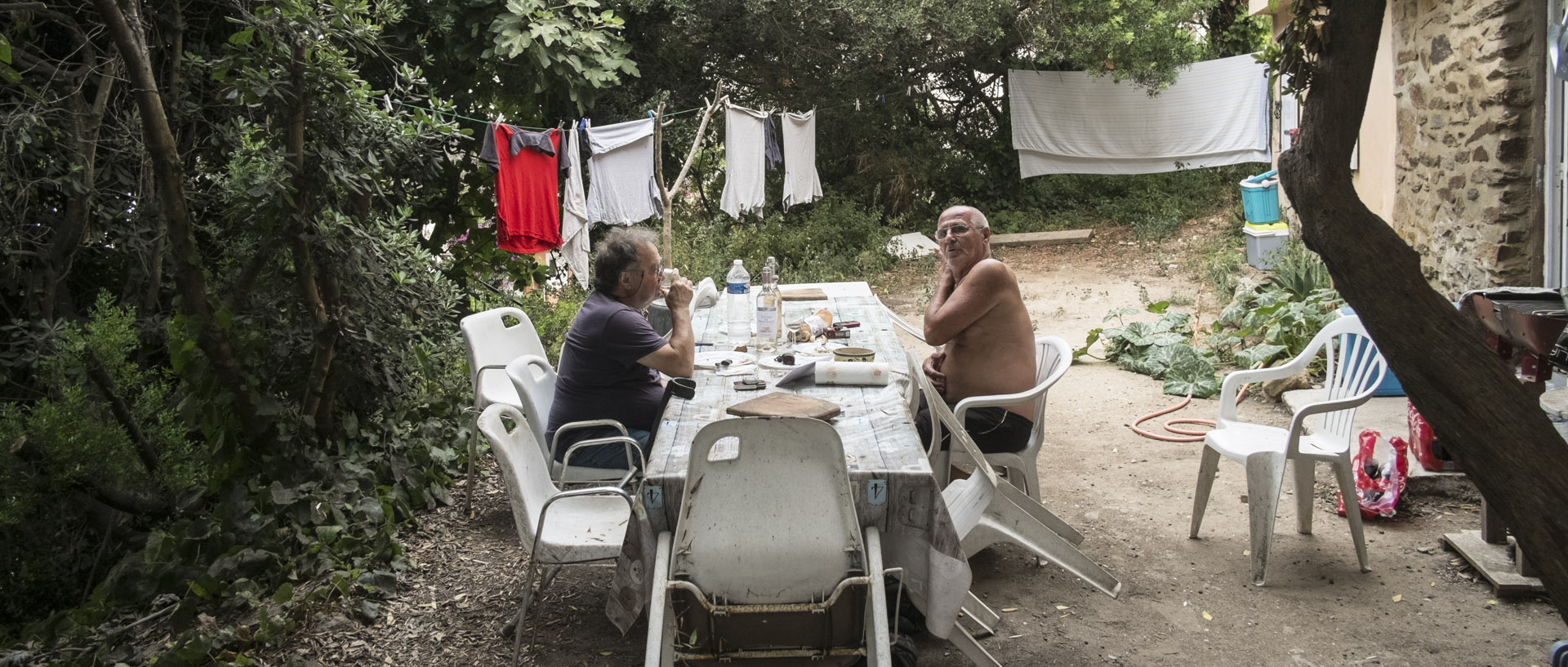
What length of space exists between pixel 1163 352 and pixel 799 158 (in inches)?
183

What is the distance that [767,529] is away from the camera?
249cm

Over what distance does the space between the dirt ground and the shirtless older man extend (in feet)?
1.60

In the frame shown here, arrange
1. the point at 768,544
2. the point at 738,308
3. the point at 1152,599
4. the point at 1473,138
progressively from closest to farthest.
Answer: the point at 768,544, the point at 1152,599, the point at 738,308, the point at 1473,138

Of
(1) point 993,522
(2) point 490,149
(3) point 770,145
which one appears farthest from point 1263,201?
(1) point 993,522

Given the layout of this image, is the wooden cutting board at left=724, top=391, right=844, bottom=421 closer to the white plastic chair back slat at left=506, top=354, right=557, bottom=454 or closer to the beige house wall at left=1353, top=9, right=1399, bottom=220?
the white plastic chair back slat at left=506, top=354, right=557, bottom=454

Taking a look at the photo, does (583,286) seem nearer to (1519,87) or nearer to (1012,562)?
(1012,562)

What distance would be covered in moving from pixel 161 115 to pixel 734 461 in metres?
2.60

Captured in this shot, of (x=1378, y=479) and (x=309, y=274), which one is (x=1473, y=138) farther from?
A: (x=309, y=274)

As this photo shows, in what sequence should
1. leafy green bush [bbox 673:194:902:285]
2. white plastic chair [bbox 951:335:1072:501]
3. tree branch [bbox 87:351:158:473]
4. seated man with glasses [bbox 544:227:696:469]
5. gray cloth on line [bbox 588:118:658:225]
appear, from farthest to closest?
leafy green bush [bbox 673:194:902:285]
gray cloth on line [bbox 588:118:658:225]
tree branch [bbox 87:351:158:473]
white plastic chair [bbox 951:335:1072:501]
seated man with glasses [bbox 544:227:696:469]

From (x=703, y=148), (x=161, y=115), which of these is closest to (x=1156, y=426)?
(x=161, y=115)

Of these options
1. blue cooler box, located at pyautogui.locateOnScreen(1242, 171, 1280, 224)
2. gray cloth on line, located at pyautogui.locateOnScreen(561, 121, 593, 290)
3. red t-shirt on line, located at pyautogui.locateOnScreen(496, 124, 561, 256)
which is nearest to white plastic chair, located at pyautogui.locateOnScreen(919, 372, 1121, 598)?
red t-shirt on line, located at pyautogui.locateOnScreen(496, 124, 561, 256)

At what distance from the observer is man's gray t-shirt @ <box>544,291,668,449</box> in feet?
12.1

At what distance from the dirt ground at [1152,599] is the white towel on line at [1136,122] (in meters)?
8.23

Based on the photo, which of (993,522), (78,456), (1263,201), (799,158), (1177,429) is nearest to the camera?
(993,522)
